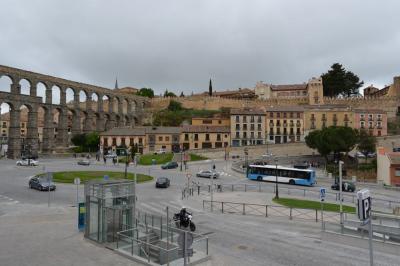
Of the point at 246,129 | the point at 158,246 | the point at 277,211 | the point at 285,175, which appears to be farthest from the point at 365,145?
the point at 158,246

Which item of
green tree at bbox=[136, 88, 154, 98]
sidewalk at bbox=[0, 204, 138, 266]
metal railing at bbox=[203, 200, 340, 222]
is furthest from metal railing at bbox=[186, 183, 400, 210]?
green tree at bbox=[136, 88, 154, 98]

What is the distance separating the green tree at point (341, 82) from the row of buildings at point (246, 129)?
121 feet

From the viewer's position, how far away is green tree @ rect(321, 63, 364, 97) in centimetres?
12550

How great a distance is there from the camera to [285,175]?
145ft

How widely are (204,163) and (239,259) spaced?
52.6 metres

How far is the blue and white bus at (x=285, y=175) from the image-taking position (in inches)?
1683

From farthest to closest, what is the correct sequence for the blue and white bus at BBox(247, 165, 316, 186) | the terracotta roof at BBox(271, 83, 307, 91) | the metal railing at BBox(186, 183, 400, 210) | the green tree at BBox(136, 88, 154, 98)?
the green tree at BBox(136, 88, 154, 98) < the terracotta roof at BBox(271, 83, 307, 91) < the blue and white bus at BBox(247, 165, 316, 186) < the metal railing at BBox(186, 183, 400, 210)

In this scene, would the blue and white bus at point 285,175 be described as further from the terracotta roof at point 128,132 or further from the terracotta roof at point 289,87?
the terracotta roof at point 289,87

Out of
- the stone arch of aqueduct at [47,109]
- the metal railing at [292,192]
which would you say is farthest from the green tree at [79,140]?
the metal railing at [292,192]

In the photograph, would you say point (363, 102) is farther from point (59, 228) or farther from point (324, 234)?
point (59, 228)

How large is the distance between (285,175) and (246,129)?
4198 cm

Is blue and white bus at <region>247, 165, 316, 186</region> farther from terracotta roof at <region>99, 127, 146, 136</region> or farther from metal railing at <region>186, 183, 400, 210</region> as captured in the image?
terracotta roof at <region>99, 127, 146, 136</region>

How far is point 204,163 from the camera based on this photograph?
218ft

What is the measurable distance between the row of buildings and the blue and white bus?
32.8 metres
